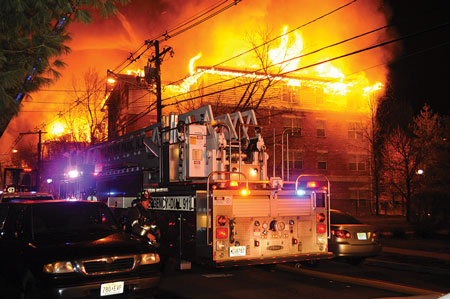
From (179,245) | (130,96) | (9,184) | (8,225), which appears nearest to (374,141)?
(130,96)

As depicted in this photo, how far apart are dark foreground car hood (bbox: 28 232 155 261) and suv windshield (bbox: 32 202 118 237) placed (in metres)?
0.38

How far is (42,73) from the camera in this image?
901 centimetres

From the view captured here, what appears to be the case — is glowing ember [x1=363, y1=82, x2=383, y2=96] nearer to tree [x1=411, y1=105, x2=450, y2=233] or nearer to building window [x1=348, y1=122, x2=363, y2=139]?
building window [x1=348, y1=122, x2=363, y2=139]

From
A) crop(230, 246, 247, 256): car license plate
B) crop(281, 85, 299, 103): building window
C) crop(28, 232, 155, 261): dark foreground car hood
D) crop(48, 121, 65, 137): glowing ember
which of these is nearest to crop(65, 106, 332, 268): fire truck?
crop(230, 246, 247, 256): car license plate

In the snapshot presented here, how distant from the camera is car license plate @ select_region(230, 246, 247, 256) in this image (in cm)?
802

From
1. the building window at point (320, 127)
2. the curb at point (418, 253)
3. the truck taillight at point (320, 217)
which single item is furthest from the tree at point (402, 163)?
the truck taillight at point (320, 217)

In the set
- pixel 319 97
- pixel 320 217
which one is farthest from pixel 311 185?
pixel 319 97

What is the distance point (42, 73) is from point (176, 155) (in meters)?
3.16

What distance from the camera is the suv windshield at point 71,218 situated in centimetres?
687

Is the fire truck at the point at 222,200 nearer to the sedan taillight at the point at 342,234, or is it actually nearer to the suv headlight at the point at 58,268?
the sedan taillight at the point at 342,234

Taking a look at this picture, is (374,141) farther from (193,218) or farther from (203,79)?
(193,218)

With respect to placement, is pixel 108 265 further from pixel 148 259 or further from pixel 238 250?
pixel 238 250

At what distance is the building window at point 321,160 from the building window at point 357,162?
2389 mm

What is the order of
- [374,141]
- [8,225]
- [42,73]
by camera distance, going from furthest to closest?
[374,141] < [42,73] < [8,225]
